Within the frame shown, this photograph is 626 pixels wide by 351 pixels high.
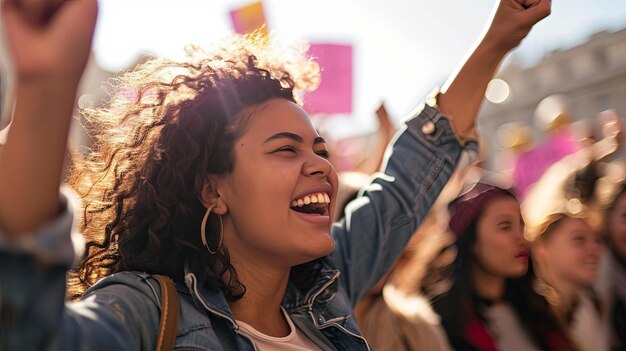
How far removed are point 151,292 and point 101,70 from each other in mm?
26126

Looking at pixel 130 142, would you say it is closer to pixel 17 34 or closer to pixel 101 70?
pixel 17 34

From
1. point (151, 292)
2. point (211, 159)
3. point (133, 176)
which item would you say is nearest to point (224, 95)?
point (211, 159)

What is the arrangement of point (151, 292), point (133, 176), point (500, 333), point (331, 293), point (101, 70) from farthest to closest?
point (101, 70) → point (500, 333) → point (331, 293) → point (133, 176) → point (151, 292)

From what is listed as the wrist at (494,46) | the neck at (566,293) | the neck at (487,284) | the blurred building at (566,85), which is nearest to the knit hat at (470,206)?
the neck at (487,284)

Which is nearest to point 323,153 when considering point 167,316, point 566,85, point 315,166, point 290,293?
point 315,166

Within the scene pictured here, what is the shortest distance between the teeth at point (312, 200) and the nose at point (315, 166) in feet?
0.16

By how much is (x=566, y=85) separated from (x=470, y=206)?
43.8 m

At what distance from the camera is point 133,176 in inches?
68.5

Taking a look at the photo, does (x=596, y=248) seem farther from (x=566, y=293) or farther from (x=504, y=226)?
(x=504, y=226)

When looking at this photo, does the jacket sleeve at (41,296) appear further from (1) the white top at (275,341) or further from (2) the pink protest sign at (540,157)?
(2) the pink protest sign at (540,157)

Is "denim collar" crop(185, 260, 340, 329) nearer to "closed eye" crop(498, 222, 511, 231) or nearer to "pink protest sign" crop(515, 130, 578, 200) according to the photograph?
"closed eye" crop(498, 222, 511, 231)

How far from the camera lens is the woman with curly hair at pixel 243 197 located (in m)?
1.60

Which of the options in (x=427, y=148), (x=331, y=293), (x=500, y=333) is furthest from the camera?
(x=500, y=333)

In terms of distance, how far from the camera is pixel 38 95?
86cm
